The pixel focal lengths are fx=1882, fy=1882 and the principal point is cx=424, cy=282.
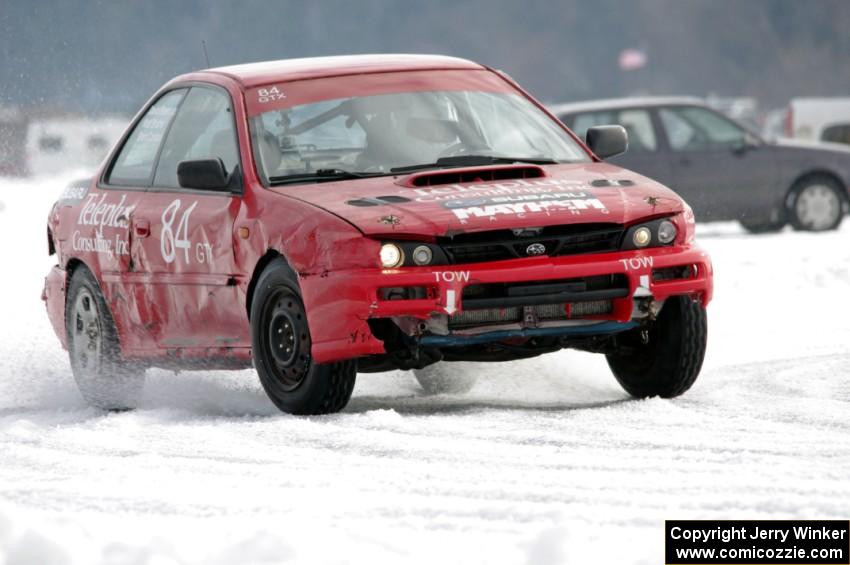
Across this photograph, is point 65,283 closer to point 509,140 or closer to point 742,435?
point 509,140

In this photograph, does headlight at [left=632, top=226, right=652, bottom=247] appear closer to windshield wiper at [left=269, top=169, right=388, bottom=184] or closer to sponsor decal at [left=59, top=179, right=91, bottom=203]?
windshield wiper at [left=269, top=169, right=388, bottom=184]

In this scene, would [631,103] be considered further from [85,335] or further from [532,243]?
[532,243]

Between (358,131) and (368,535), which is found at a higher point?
(358,131)

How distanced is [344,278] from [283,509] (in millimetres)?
1781

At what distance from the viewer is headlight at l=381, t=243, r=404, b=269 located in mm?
7109

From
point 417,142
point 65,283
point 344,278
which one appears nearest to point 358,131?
point 417,142

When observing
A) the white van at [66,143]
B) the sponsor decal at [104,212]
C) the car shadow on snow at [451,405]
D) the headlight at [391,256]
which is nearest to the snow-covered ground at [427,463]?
the car shadow on snow at [451,405]

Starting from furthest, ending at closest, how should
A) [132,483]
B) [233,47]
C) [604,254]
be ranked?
[233,47], [604,254], [132,483]

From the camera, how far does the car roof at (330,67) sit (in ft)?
27.7

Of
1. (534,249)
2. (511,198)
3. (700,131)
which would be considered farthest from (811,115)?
(534,249)

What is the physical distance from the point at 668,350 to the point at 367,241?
1.46m

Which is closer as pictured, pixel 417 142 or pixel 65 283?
pixel 417 142

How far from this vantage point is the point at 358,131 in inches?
320

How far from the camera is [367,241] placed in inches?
280
